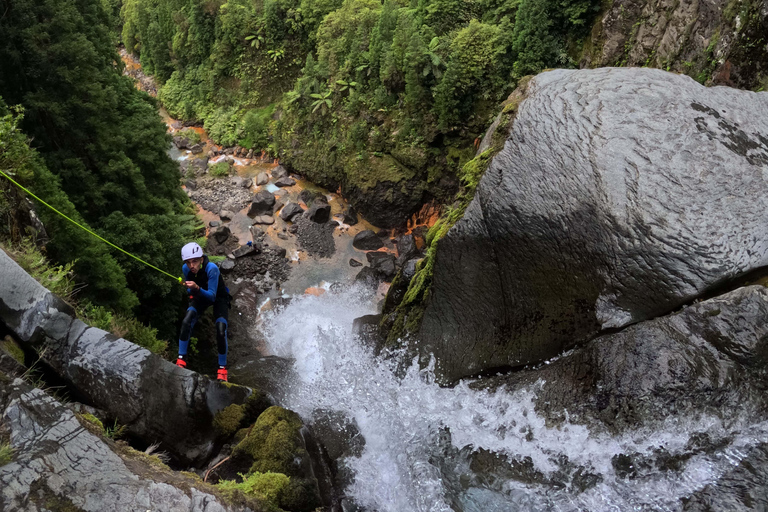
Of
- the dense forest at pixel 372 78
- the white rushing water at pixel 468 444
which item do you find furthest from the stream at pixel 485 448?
the dense forest at pixel 372 78

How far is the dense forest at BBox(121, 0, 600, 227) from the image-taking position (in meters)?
14.7

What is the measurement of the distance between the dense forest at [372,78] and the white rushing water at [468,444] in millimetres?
9554

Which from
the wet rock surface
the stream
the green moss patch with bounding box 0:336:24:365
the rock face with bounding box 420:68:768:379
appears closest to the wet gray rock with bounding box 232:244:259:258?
the wet rock surface

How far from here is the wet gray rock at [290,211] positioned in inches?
711

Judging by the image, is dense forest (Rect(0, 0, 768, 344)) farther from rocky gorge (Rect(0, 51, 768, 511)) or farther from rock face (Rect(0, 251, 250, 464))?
rock face (Rect(0, 251, 250, 464))

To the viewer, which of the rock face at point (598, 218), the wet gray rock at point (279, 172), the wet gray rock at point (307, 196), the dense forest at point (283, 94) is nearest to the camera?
the rock face at point (598, 218)

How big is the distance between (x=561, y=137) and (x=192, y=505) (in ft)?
22.0

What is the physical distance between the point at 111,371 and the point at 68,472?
1951 mm

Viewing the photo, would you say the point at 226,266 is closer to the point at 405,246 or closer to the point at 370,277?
the point at 370,277

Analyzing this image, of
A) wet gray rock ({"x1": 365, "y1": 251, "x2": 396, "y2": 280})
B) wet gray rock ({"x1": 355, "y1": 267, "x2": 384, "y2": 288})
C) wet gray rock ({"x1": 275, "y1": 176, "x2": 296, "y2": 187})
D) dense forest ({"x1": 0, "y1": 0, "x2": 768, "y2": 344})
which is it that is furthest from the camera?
wet gray rock ({"x1": 275, "y1": 176, "x2": 296, "y2": 187})

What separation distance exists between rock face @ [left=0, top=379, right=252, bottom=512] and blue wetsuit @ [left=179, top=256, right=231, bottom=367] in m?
3.26

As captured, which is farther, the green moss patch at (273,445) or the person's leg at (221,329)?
the person's leg at (221,329)

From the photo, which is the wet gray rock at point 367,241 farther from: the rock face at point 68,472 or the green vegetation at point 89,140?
Answer: the rock face at point 68,472

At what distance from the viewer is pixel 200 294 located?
7734 millimetres
